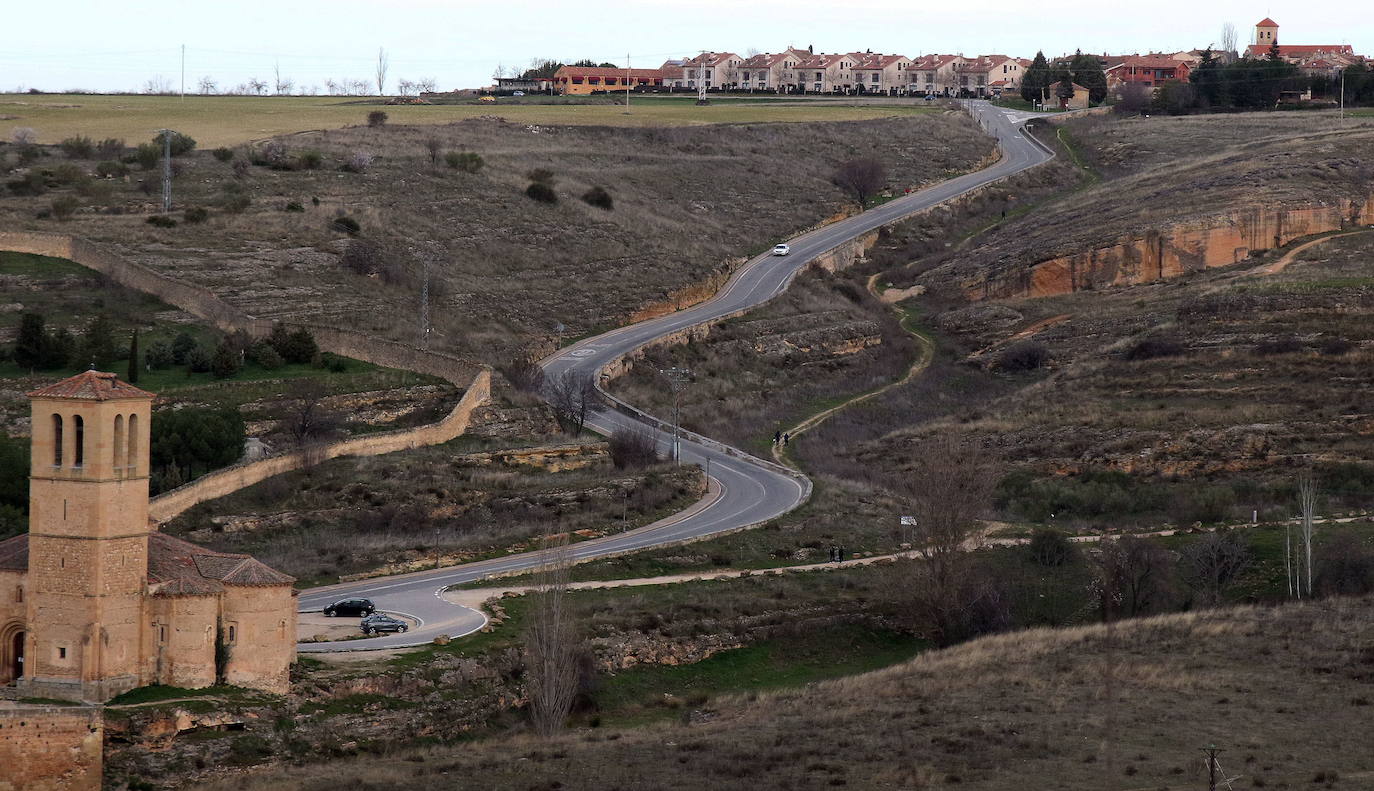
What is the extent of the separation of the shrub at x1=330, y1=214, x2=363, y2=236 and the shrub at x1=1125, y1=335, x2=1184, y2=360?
37655mm

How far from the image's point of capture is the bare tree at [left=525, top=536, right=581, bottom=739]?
140ft

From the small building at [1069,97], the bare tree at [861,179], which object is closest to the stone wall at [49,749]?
the bare tree at [861,179]

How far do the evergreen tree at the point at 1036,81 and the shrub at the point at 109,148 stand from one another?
9755cm

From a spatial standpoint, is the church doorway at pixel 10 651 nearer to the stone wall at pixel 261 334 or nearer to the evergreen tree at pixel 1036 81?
the stone wall at pixel 261 334

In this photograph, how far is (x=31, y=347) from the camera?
228 feet

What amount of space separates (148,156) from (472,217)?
58.3 ft

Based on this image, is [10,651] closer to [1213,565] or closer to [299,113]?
[1213,565]

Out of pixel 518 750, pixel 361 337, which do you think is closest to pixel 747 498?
pixel 361 337

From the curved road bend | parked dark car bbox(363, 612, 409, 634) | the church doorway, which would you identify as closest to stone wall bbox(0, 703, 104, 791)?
the church doorway

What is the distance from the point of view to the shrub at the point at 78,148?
107688 millimetres

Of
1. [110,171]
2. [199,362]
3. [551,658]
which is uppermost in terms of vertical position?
[110,171]

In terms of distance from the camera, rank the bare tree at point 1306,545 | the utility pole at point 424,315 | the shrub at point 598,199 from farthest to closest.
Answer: the shrub at point 598,199
the utility pole at point 424,315
the bare tree at point 1306,545

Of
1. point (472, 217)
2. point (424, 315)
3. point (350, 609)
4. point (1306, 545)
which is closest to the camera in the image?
point (350, 609)

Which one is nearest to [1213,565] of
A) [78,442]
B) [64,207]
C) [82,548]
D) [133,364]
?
[82,548]
